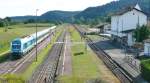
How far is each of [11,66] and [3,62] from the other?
474cm

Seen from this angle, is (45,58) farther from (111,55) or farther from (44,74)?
(44,74)

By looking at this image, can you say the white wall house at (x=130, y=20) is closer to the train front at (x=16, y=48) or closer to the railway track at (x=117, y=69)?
the railway track at (x=117, y=69)

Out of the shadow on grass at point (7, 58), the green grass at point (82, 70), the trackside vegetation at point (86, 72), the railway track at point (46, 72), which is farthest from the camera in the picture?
the shadow on grass at point (7, 58)

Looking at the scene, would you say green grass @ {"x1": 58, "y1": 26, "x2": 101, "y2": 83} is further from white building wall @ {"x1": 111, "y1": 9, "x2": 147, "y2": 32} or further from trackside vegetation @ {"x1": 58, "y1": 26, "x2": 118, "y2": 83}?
white building wall @ {"x1": 111, "y1": 9, "x2": 147, "y2": 32}

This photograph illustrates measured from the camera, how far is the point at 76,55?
2749 inches

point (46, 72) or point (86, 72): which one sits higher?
point (86, 72)

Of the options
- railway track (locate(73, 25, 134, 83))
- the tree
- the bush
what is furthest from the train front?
the tree

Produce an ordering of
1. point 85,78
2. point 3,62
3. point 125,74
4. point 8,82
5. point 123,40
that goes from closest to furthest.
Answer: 1. point 8,82
2. point 85,78
3. point 125,74
4. point 3,62
5. point 123,40

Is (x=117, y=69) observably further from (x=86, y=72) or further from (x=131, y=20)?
(x=131, y=20)

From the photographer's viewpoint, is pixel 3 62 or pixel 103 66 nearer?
pixel 103 66

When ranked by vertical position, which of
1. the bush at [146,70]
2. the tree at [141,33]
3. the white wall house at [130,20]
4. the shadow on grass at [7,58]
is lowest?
the shadow on grass at [7,58]

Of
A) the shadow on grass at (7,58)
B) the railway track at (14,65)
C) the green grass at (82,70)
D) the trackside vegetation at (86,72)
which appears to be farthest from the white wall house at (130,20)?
the shadow on grass at (7,58)

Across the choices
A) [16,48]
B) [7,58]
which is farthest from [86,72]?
[7,58]

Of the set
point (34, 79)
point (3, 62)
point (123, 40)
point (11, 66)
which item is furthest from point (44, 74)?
point (123, 40)
